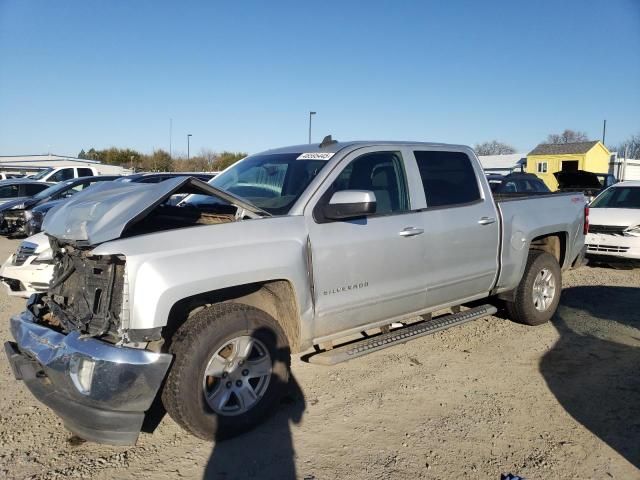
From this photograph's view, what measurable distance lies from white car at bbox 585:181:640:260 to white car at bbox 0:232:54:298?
8.83 m

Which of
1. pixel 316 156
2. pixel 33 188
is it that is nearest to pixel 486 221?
pixel 316 156

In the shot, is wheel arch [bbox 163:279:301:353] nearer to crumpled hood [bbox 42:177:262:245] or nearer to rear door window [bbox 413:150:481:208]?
crumpled hood [bbox 42:177:262:245]

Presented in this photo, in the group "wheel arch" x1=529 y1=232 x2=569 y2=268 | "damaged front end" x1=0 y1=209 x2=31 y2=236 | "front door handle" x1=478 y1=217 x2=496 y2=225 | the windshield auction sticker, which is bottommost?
"damaged front end" x1=0 y1=209 x2=31 y2=236

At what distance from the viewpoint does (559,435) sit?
3.53 m

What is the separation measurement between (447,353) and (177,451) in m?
2.84

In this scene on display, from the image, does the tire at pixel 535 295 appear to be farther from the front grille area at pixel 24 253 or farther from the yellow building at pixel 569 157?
the yellow building at pixel 569 157

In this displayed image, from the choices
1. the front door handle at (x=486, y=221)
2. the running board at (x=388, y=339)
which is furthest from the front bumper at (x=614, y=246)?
the front door handle at (x=486, y=221)

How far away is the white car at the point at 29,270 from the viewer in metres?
6.19

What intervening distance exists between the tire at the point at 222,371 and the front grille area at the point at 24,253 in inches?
160

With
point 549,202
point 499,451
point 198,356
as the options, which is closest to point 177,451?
point 198,356

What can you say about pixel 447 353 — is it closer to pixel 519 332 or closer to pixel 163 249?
pixel 519 332

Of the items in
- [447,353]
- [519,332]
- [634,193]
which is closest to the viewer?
[447,353]

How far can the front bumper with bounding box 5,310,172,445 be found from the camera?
293 centimetres

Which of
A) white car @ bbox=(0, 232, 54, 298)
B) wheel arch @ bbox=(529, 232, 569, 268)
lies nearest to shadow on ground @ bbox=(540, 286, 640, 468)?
wheel arch @ bbox=(529, 232, 569, 268)
